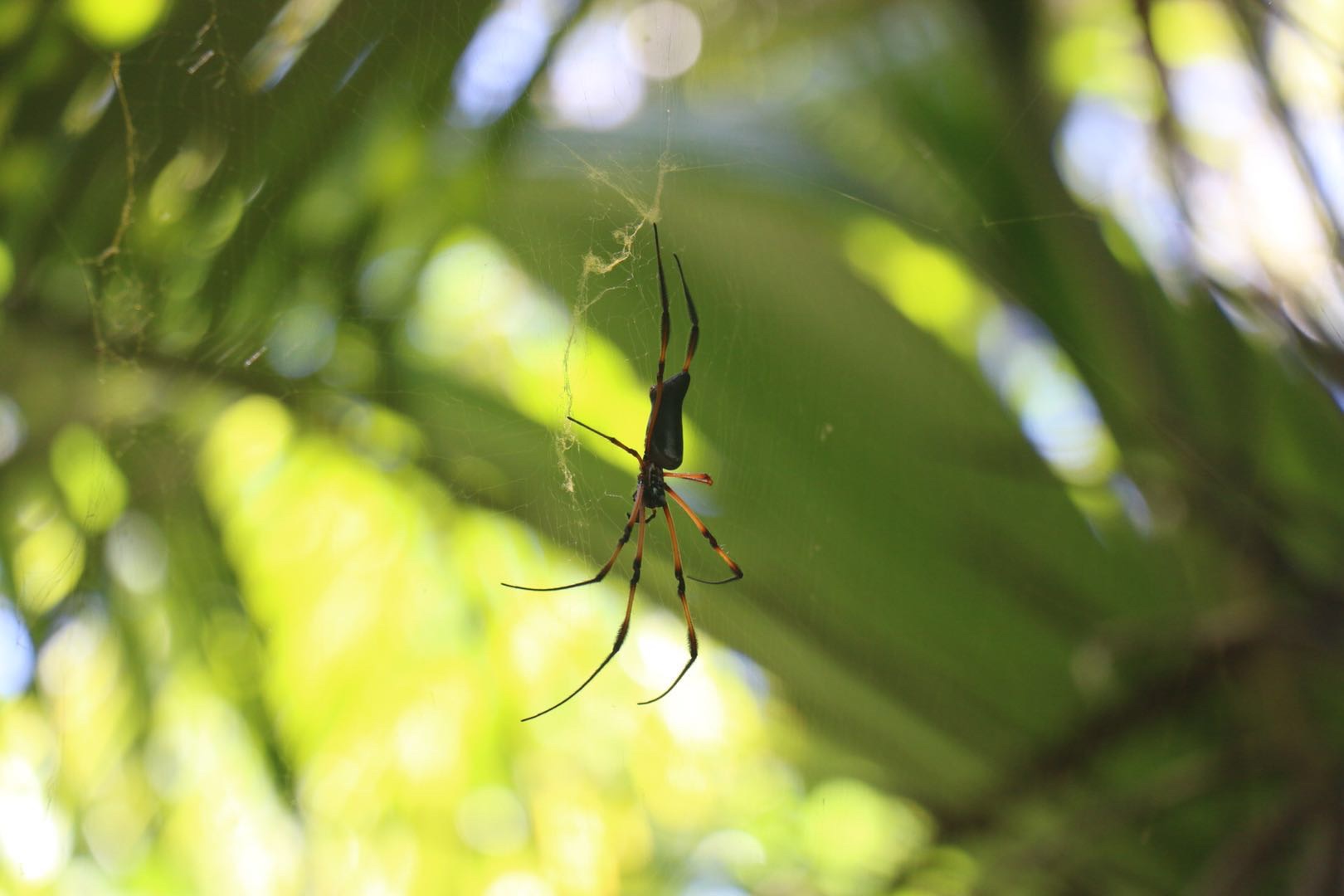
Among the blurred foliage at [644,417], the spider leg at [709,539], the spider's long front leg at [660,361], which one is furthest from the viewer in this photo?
the spider leg at [709,539]

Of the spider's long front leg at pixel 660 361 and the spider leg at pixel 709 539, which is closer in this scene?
the spider's long front leg at pixel 660 361

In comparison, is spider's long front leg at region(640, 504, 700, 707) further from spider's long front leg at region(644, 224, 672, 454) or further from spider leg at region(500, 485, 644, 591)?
spider's long front leg at region(644, 224, 672, 454)

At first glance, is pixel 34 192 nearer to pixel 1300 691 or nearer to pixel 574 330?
pixel 574 330

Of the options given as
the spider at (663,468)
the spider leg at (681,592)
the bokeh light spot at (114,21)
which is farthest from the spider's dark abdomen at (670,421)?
the bokeh light spot at (114,21)

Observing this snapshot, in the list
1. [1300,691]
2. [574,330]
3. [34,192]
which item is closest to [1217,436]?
[1300,691]

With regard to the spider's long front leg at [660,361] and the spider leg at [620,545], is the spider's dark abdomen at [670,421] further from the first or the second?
the spider leg at [620,545]

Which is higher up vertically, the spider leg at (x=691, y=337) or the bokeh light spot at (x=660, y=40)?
the bokeh light spot at (x=660, y=40)

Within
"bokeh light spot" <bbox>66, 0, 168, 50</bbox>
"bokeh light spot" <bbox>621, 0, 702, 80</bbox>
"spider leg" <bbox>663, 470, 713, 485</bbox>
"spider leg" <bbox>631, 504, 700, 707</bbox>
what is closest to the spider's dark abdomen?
"spider leg" <bbox>663, 470, 713, 485</bbox>

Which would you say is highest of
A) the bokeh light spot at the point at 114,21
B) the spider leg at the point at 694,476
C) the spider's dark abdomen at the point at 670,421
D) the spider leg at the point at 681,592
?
the bokeh light spot at the point at 114,21

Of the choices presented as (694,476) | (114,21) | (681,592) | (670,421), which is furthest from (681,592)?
(114,21)

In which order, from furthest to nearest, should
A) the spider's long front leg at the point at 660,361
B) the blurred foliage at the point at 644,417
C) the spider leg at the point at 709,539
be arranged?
the spider leg at the point at 709,539
the blurred foliage at the point at 644,417
the spider's long front leg at the point at 660,361
